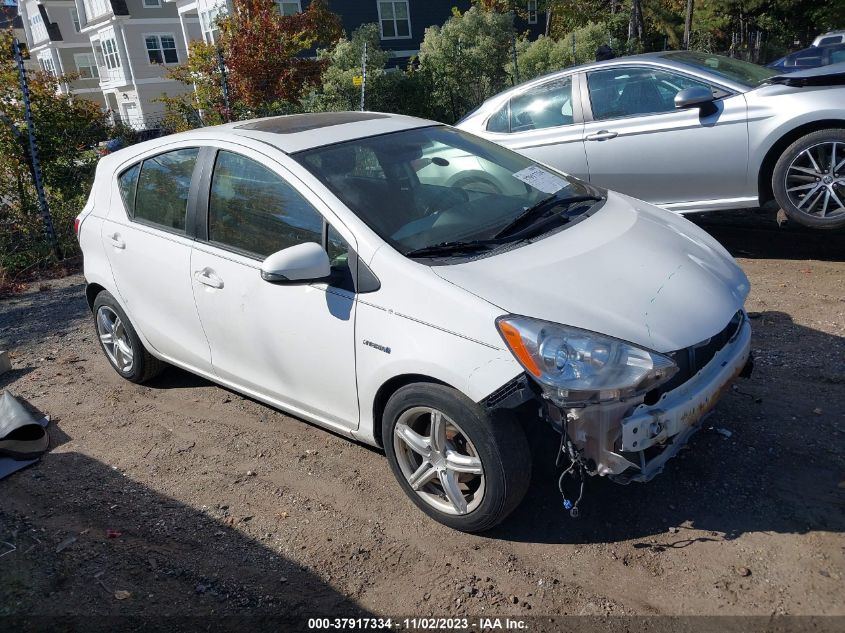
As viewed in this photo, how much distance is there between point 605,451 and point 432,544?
3.05ft

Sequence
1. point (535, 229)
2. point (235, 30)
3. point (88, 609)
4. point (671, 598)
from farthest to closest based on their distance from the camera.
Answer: point (235, 30), point (535, 229), point (88, 609), point (671, 598)

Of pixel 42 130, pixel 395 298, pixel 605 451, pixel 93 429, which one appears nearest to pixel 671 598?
pixel 605 451

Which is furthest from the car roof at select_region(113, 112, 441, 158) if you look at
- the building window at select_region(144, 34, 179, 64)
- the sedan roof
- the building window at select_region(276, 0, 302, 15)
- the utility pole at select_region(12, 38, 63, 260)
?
the building window at select_region(144, 34, 179, 64)

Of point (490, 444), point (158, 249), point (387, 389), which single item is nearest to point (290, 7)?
point (158, 249)

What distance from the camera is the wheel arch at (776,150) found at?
5496 mm

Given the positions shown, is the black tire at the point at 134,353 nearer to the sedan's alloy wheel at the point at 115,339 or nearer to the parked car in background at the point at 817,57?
the sedan's alloy wheel at the point at 115,339

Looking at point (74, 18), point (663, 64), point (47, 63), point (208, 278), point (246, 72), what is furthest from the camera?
point (47, 63)

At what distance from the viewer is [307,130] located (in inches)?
160

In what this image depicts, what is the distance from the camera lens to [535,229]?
11.6 ft

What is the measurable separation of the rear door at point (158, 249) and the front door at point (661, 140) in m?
3.77

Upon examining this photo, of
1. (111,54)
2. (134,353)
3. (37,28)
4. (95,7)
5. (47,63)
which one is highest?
(95,7)

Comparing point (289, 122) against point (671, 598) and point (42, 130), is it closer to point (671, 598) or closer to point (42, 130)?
point (671, 598)

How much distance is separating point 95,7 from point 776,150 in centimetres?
4773

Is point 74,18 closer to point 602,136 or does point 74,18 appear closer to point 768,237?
point 602,136
